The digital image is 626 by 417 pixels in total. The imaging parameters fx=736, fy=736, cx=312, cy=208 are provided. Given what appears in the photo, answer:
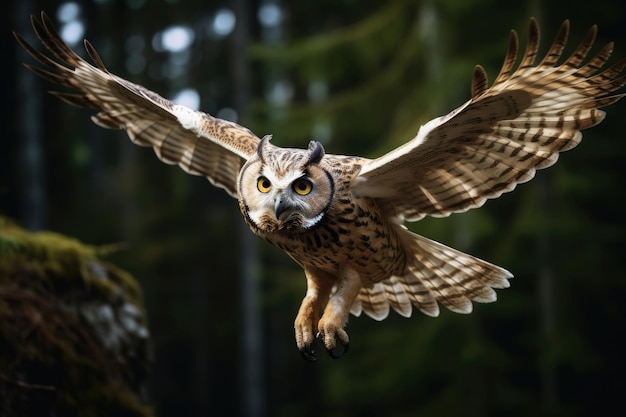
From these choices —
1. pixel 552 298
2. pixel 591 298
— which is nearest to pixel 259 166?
pixel 552 298

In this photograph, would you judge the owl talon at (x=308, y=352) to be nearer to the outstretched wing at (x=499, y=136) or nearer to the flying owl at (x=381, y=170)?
the flying owl at (x=381, y=170)

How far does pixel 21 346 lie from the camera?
3.69 m

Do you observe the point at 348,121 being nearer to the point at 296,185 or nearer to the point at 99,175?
the point at 296,185

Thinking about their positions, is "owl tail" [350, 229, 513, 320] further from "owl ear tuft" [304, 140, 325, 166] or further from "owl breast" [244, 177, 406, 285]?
"owl ear tuft" [304, 140, 325, 166]

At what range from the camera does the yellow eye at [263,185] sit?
2740mm

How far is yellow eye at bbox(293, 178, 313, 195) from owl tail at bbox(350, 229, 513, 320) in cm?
89

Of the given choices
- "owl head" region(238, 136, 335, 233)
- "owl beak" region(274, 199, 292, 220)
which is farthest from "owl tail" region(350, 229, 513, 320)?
"owl beak" region(274, 199, 292, 220)

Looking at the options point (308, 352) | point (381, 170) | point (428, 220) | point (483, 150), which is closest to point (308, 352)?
point (308, 352)

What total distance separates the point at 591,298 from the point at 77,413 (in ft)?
27.9

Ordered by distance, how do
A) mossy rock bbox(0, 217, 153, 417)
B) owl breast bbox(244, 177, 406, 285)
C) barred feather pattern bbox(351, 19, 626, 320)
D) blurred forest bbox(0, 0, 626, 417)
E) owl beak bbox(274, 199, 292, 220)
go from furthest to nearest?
blurred forest bbox(0, 0, 626, 417) < mossy rock bbox(0, 217, 153, 417) < owl breast bbox(244, 177, 406, 285) < barred feather pattern bbox(351, 19, 626, 320) < owl beak bbox(274, 199, 292, 220)

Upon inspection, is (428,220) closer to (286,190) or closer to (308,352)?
(308,352)

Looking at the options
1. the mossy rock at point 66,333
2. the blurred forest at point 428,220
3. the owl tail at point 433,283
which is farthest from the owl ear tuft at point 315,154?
the blurred forest at point 428,220

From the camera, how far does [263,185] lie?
277cm

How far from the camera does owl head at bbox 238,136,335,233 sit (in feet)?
8.84
